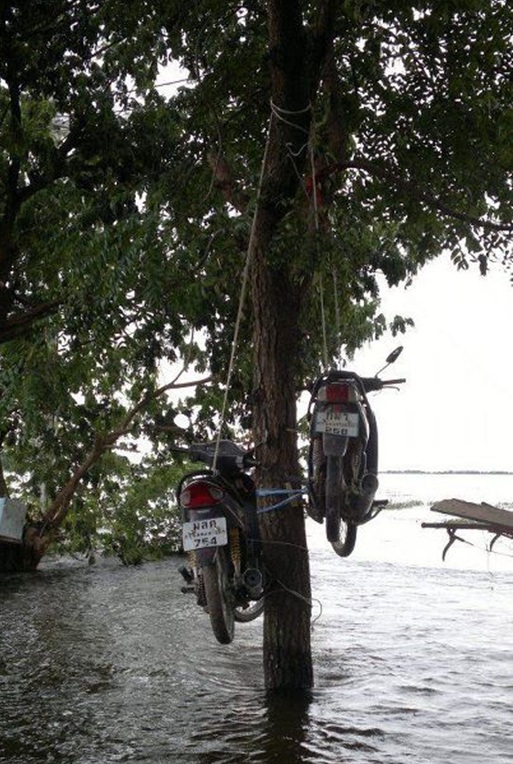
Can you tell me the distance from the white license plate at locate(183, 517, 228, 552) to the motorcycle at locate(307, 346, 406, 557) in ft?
2.30

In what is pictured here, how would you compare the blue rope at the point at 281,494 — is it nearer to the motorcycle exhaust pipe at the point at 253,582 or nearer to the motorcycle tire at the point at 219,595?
the motorcycle exhaust pipe at the point at 253,582

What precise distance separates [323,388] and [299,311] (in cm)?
186

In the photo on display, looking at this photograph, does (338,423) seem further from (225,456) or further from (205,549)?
(205,549)

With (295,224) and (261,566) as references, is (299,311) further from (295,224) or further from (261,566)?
(261,566)

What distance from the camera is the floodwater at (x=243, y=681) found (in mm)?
6938

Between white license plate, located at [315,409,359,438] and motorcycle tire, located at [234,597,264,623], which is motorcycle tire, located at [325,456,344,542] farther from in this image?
motorcycle tire, located at [234,597,264,623]

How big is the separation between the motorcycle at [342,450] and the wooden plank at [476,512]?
1.48 ft

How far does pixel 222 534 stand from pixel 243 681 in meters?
3.44

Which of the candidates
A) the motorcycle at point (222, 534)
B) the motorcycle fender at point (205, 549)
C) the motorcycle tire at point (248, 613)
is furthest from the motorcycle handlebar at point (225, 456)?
the motorcycle tire at point (248, 613)

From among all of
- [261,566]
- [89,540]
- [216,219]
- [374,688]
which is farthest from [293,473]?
[89,540]

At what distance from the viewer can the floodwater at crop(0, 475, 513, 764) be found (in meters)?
6.94

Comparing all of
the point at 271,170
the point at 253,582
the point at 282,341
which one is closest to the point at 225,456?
the point at 253,582

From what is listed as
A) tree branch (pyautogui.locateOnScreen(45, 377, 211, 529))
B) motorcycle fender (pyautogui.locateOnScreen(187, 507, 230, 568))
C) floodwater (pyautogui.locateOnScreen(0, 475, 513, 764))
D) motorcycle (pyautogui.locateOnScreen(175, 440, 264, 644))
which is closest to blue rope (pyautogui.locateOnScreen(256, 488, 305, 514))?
motorcycle (pyautogui.locateOnScreen(175, 440, 264, 644))

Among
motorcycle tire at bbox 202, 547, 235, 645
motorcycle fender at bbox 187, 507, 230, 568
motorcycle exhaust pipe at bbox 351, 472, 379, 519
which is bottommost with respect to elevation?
motorcycle tire at bbox 202, 547, 235, 645
